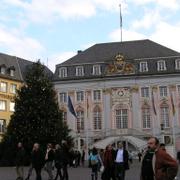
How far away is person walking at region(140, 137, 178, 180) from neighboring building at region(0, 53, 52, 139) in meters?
58.5

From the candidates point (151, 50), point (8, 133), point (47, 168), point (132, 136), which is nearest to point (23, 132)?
point (8, 133)

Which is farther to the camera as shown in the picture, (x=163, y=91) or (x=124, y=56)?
(x=124, y=56)

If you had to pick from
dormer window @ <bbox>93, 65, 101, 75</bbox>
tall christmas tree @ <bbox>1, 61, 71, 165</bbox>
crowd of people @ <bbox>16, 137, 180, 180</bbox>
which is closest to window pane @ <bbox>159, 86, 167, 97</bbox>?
dormer window @ <bbox>93, 65, 101, 75</bbox>

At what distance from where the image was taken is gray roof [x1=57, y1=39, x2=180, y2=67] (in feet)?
224

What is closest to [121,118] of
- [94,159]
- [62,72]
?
[62,72]

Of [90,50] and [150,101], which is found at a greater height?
[90,50]

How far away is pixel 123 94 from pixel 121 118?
3688mm

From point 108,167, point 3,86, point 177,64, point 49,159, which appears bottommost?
point 108,167

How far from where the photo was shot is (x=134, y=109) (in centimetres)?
6600

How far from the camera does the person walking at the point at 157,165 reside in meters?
7.52

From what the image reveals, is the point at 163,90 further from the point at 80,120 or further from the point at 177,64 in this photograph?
the point at 80,120

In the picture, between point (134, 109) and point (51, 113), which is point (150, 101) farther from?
point (51, 113)

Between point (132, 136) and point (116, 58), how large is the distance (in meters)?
12.1

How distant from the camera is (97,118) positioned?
220 ft
